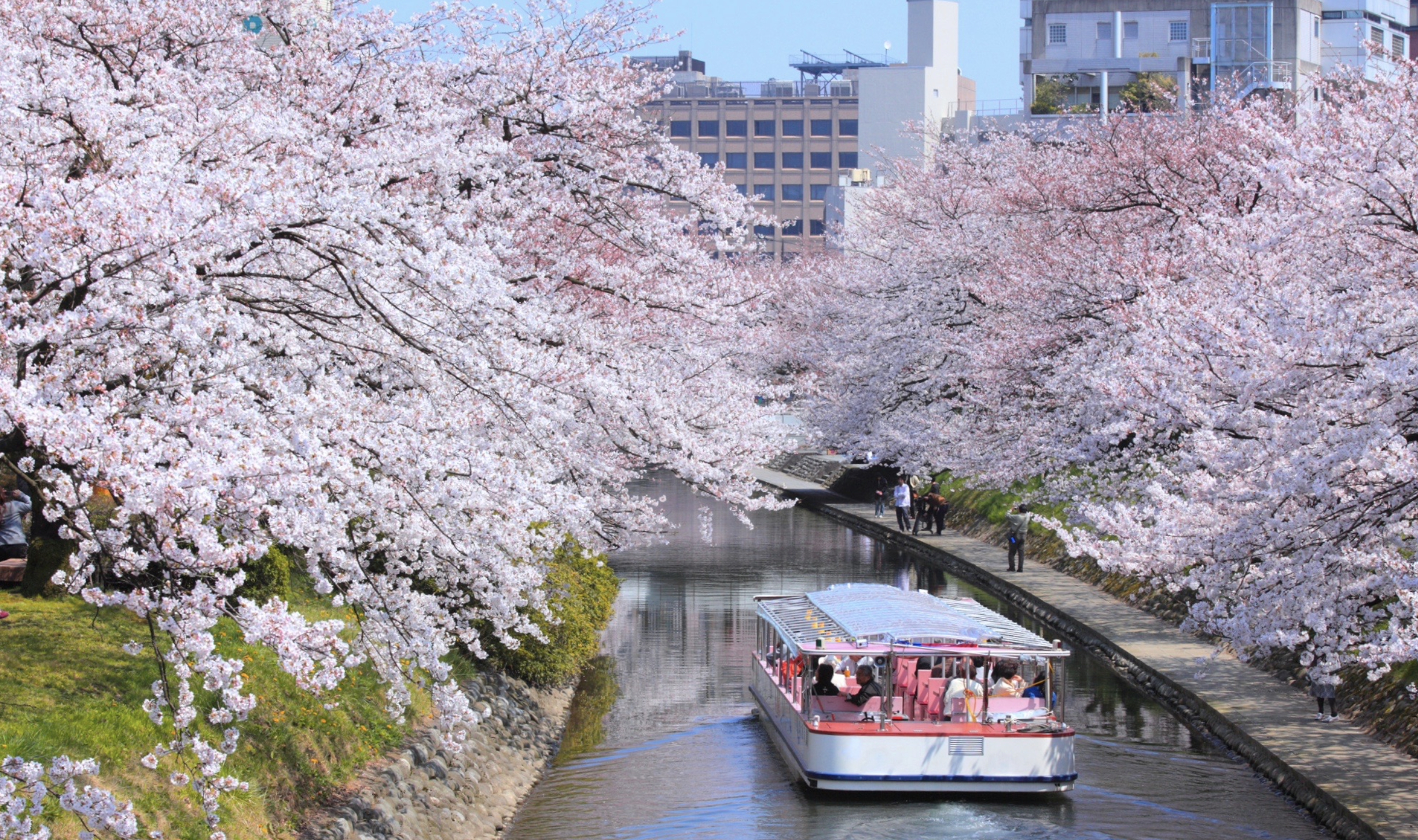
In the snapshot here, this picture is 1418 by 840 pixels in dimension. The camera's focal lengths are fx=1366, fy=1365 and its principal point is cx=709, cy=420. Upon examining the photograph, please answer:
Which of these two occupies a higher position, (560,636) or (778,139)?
(778,139)

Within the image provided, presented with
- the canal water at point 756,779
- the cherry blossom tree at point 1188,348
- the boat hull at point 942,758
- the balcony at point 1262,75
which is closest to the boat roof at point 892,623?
the boat hull at point 942,758

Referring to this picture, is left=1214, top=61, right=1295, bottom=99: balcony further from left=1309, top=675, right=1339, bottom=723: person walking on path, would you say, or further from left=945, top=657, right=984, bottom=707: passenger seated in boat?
left=945, top=657, right=984, bottom=707: passenger seated in boat

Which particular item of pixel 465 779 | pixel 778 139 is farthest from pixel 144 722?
pixel 778 139

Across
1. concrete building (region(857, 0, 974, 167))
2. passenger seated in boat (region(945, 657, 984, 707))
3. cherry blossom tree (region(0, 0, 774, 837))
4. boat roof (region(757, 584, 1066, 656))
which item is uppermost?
concrete building (region(857, 0, 974, 167))

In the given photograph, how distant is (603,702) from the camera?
21.2 metres

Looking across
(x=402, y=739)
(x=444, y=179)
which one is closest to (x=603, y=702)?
(x=402, y=739)

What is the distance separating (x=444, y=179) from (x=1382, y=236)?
9677mm

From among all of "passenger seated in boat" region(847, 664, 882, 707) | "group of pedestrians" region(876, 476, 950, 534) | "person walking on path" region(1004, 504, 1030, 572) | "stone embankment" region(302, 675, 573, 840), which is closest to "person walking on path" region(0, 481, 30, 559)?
"stone embankment" region(302, 675, 573, 840)

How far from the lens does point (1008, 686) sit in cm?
1678

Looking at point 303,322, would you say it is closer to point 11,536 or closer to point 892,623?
point 11,536

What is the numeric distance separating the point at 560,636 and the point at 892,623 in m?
5.17

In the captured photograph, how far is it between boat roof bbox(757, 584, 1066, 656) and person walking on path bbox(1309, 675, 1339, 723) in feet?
10.9

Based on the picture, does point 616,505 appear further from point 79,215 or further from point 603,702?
point 79,215

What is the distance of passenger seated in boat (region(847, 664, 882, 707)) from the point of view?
17141 mm
